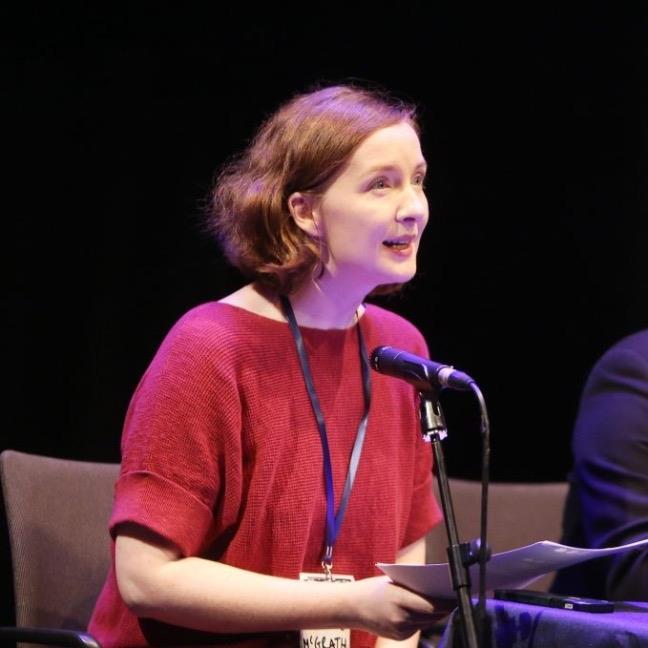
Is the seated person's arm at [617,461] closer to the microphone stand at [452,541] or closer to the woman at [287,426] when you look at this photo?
the woman at [287,426]

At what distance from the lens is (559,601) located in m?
1.72

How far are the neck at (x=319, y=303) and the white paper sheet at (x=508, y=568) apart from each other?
2.44 feet

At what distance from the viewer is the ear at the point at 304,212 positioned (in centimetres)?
232

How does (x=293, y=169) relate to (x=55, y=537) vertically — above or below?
above

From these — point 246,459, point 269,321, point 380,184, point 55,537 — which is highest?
point 380,184

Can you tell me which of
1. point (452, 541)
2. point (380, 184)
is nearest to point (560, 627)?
point (452, 541)

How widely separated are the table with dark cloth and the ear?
906 millimetres

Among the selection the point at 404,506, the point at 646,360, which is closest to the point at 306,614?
the point at 404,506

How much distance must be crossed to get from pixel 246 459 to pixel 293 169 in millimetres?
637

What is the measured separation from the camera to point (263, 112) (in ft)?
11.5

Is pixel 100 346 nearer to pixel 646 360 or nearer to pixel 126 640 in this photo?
pixel 126 640

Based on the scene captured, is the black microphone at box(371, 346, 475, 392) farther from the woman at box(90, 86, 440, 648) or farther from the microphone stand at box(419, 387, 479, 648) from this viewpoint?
the woman at box(90, 86, 440, 648)

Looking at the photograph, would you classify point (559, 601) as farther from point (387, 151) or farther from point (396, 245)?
point (387, 151)

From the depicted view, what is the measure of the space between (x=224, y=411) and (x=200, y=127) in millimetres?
1524
